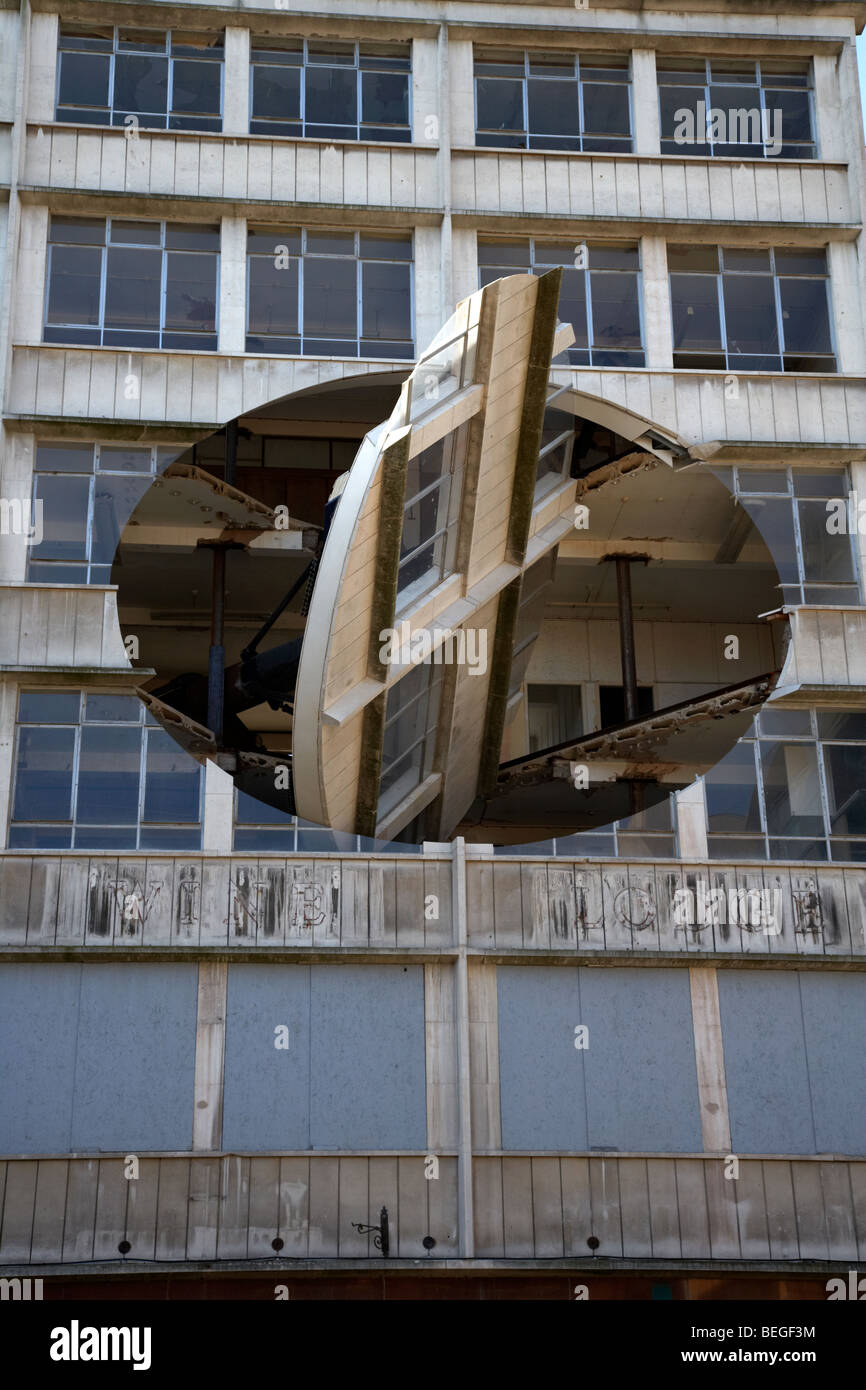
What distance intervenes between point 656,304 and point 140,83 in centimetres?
873

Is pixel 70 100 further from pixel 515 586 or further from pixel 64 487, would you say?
pixel 515 586

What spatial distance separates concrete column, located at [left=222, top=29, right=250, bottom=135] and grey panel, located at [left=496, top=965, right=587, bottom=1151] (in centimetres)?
1359

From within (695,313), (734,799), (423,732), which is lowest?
(734,799)

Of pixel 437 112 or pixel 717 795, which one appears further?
pixel 437 112

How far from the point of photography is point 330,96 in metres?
Answer: 26.5

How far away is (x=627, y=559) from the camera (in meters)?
31.8

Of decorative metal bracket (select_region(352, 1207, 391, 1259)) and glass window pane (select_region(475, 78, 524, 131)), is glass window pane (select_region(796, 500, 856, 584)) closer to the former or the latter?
glass window pane (select_region(475, 78, 524, 131))

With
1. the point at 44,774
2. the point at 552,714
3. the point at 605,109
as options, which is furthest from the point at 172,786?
the point at 605,109

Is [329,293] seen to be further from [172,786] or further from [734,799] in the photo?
[734,799]

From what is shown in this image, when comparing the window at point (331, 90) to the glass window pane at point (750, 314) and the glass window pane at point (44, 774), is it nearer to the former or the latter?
the glass window pane at point (750, 314)
